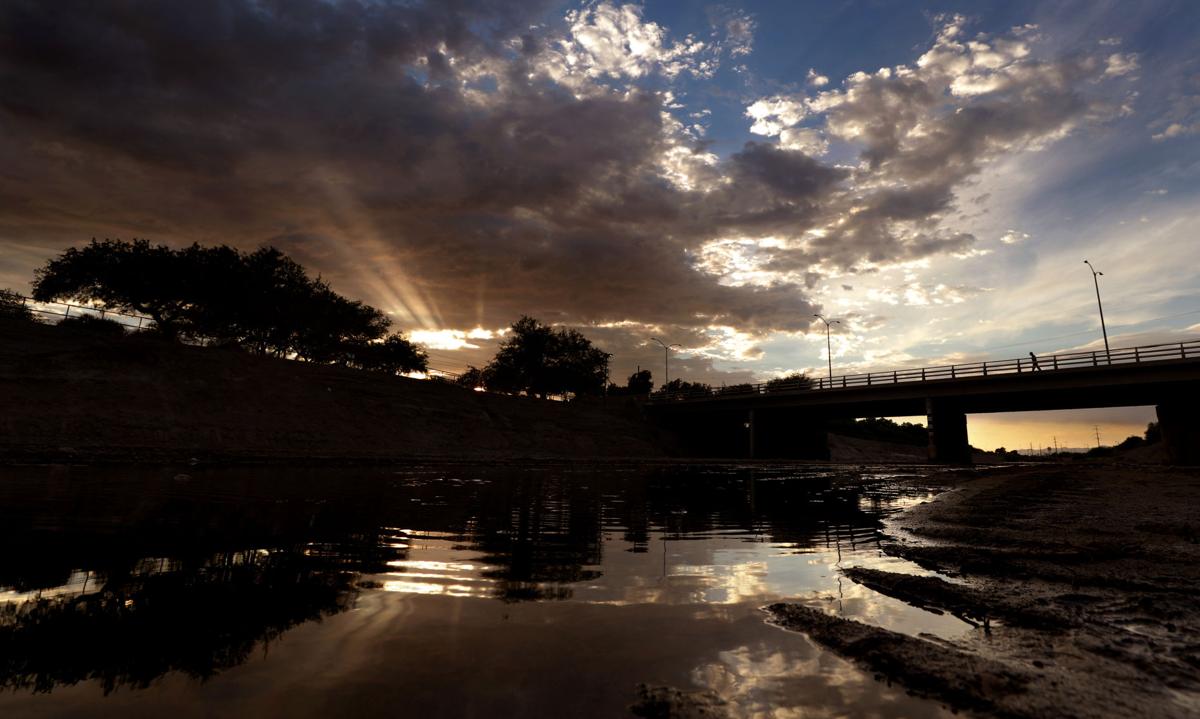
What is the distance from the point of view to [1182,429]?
4116cm

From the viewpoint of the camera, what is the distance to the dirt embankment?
3022 centimetres

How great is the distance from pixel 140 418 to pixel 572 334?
72.8 meters

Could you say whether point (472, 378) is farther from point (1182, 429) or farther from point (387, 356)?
point (1182, 429)

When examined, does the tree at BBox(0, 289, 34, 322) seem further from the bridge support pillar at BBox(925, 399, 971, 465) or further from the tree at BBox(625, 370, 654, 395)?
the tree at BBox(625, 370, 654, 395)

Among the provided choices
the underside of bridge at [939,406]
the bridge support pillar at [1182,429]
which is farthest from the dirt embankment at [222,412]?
the bridge support pillar at [1182,429]

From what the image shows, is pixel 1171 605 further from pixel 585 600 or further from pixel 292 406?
pixel 292 406

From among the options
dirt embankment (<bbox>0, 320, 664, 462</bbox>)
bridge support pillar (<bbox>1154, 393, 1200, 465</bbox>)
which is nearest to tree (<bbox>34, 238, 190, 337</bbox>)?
dirt embankment (<bbox>0, 320, 664, 462</bbox>)

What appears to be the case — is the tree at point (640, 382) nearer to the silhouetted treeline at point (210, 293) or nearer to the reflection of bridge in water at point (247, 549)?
the silhouetted treeline at point (210, 293)

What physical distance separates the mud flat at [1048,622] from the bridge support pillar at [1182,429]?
45.2 meters

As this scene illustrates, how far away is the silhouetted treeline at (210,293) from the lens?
55219mm

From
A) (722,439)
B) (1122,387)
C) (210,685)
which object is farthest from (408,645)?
(722,439)

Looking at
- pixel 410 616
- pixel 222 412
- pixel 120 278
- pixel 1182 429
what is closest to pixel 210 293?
pixel 120 278

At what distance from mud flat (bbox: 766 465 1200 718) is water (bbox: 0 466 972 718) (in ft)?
0.97

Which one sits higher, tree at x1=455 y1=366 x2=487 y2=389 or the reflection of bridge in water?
tree at x1=455 y1=366 x2=487 y2=389
